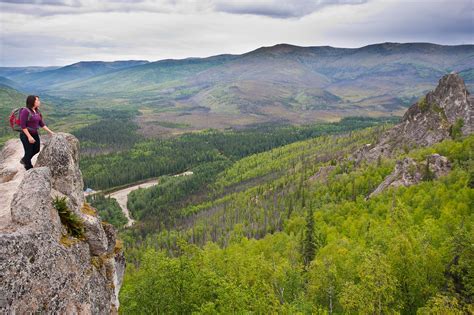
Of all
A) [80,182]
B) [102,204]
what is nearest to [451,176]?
[80,182]

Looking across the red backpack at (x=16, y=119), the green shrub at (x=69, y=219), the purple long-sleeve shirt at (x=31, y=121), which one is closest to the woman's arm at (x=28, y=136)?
the purple long-sleeve shirt at (x=31, y=121)

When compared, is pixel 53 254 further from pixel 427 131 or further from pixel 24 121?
pixel 427 131

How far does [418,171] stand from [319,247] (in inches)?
2002

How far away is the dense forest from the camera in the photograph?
35.5 meters

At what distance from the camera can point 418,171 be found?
10981 centimetres

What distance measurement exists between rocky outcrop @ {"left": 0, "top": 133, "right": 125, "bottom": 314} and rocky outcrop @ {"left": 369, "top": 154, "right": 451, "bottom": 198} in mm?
101653

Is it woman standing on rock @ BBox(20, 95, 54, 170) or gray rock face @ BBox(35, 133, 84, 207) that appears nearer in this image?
woman standing on rock @ BBox(20, 95, 54, 170)

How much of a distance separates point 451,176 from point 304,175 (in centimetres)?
8657

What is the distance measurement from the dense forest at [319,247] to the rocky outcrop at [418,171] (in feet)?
6.99

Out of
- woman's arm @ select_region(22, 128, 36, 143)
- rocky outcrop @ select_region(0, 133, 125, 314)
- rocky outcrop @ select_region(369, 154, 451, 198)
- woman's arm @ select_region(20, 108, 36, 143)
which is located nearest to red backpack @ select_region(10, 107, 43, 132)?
woman's arm @ select_region(20, 108, 36, 143)

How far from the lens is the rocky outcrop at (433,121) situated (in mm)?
137875

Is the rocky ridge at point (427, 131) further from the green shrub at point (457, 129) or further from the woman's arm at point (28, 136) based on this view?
the woman's arm at point (28, 136)

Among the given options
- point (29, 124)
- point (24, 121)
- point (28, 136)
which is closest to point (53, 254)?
point (28, 136)

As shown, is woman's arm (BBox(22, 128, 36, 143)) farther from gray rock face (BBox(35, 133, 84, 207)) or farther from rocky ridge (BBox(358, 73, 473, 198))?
rocky ridge (BBox(358, 73, 473, 198))
